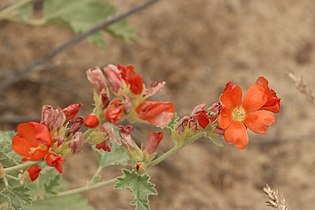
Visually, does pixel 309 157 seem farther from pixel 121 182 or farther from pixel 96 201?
pixel 121 182

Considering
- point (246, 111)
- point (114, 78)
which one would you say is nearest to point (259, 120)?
point (246, 111)

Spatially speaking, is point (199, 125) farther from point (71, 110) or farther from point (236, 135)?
point (71, 110)

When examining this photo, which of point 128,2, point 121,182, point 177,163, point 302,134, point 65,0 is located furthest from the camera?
point 128,2

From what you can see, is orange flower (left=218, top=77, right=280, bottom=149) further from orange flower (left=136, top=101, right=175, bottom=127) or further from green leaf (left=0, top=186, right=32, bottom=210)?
→ green leaf (left=0, top=186, right=32, bottom=210)

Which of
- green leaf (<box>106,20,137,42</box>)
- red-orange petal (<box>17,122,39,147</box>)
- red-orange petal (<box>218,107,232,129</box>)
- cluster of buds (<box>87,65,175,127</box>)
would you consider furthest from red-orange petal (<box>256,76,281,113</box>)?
green leaf (<box>106,20,137,42</box>)

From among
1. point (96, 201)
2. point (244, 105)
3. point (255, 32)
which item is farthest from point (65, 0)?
point (244, 105)

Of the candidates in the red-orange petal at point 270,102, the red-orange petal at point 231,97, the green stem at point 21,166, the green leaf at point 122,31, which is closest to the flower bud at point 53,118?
the green stem at point 21,166
